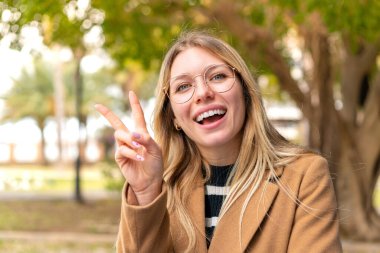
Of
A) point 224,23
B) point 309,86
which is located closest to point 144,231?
point 224,23

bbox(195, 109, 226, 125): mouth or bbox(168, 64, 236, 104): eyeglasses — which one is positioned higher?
bbox(168, 64, 236, 104): eyeglasses

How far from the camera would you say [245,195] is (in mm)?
2488

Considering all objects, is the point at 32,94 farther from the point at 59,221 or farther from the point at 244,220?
the point at 244,220

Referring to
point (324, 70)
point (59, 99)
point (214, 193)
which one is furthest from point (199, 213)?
point (59, 99)

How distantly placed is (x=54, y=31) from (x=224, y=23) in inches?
131

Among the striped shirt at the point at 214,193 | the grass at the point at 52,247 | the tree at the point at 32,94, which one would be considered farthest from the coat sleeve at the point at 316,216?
the tree at the point at 32,94

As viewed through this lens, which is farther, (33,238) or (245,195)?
(33,238)

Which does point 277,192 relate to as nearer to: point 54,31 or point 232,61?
point 232,61

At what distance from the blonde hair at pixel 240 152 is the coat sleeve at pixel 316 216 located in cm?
12

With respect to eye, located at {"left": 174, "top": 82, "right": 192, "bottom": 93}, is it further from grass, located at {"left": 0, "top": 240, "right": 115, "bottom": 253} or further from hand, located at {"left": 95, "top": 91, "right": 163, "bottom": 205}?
grass, located at {"left": 0, "top": 240, "right": 115, "bottom": 253}

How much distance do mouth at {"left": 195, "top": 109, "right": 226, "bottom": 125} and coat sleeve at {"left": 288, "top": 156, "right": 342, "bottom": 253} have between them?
36cm

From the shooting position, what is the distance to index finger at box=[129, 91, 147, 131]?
229 cm

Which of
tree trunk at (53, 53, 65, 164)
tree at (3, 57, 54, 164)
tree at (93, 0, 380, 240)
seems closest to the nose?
tree at (93, 0, 380, 240)

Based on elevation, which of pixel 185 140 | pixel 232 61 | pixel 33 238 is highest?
pixel 232 61
